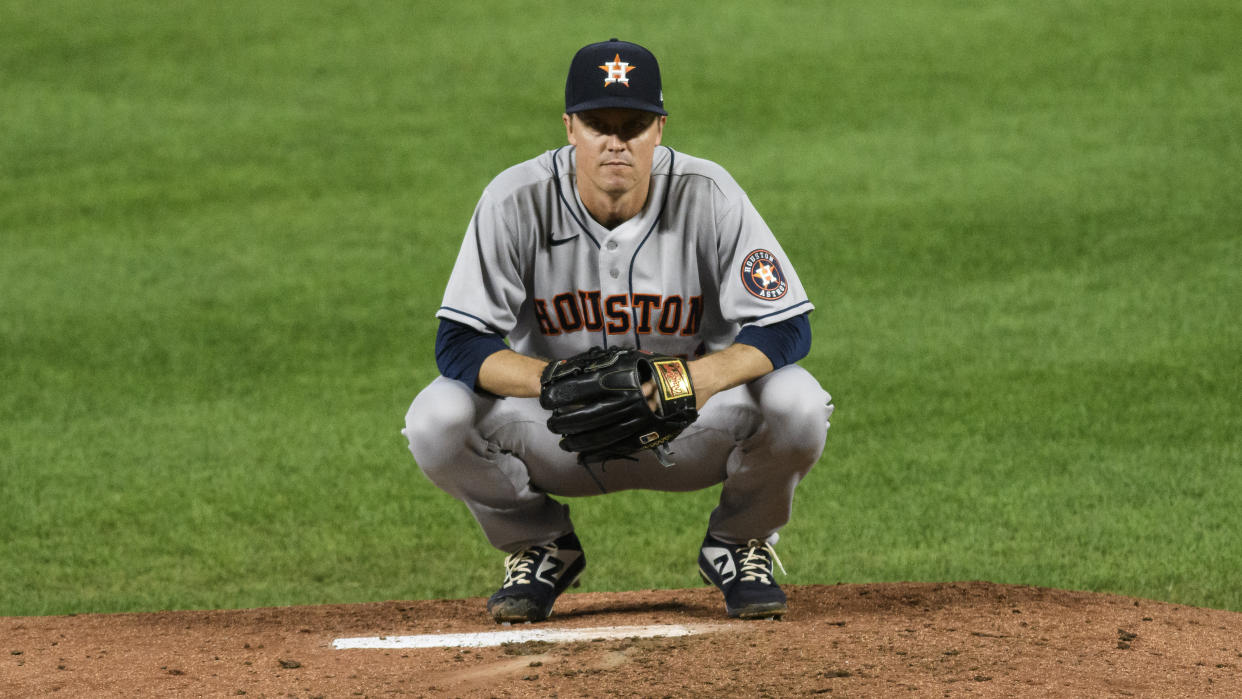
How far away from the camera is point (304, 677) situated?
3.21 metres

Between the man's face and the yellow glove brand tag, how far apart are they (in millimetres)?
566

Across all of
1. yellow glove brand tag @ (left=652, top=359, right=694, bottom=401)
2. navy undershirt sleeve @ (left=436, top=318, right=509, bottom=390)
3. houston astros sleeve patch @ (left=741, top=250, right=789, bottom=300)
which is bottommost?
yellow glove brand tag @ (left=652, top=359, right=694, bottom=401)

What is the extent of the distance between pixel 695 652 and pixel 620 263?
1141mm

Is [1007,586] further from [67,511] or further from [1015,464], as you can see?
[67,511]

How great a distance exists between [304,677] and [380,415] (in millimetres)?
3470

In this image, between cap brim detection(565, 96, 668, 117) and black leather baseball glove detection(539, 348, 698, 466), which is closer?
→ black leather baseball glove detection(539, 348, 698, 466)

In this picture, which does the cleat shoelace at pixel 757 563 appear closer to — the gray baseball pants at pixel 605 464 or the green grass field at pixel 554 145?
the gray baseball pants at pixel 605 464

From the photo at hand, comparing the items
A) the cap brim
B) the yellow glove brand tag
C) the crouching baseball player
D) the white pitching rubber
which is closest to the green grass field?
the crouching baseball player

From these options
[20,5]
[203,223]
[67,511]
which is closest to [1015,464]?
[67,511]

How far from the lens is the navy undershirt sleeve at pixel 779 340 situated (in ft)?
12.2

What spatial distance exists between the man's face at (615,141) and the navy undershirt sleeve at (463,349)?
52cm

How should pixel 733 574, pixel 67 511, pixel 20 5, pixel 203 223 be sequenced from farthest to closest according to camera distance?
pixel 20 5 < pixel 203 223 < pixel 67 511 < pixel 733 574

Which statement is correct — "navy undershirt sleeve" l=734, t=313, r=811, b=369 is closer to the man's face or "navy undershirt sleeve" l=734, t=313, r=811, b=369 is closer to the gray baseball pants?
the gray baseball pants

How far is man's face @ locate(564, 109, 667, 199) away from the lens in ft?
12.1
